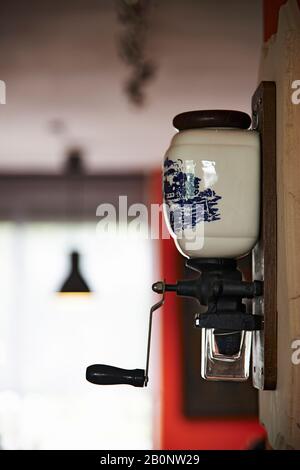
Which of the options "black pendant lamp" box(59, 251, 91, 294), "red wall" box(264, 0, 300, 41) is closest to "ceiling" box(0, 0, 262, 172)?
"black pendant lamp" box(59, 251, 91, 294)

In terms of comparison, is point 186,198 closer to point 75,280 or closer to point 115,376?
point 115,376

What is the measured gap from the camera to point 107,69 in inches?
124

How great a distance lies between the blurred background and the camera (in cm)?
280

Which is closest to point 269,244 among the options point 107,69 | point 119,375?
point 119,375

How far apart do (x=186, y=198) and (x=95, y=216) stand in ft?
15.1

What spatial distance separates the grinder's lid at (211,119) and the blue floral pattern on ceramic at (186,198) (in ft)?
0.20

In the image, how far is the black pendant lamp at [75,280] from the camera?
406 cm

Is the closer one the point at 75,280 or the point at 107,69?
the point at 107,69

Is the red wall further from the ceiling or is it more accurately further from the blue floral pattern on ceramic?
the ceiling

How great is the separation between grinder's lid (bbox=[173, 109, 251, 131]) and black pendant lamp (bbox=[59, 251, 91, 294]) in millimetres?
3074

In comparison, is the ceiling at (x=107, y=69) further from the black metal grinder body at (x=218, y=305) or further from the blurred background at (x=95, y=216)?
the black metal grinder body at (x=218, y=305)

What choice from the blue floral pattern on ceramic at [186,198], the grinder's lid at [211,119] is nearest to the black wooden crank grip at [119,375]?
the blue floral pattern on ceramic at [186,198]

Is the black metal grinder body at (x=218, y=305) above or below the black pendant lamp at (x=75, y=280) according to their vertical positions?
below
